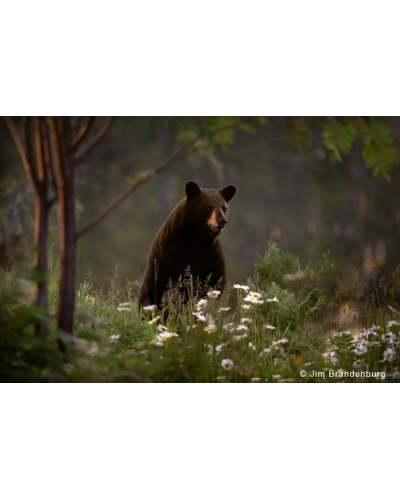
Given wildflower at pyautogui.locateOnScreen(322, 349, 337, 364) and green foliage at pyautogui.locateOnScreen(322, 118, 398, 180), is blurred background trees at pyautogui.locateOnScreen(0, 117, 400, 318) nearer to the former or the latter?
green foliage at pyautogui.locateOnScreen(322, 118, 398, 180)

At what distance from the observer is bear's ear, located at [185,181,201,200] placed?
629 cm

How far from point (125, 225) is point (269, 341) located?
6.60 feet

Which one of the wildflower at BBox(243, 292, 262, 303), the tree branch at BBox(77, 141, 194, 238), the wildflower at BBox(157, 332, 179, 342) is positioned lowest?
the wildflower at BBox(157, 332, 179, 342)

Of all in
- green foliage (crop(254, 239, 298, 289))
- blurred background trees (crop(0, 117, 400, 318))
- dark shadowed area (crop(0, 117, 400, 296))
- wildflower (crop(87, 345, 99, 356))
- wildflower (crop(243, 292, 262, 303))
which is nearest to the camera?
wildflower (crop(87, 345, 99, 356))

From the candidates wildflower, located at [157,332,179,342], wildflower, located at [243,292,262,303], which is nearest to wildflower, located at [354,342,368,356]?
wildflower, located at [243,292,262,303]

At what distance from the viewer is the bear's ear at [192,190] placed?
6.29m

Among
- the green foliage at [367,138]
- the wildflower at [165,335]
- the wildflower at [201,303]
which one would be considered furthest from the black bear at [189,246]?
the green foliage at [367,138]

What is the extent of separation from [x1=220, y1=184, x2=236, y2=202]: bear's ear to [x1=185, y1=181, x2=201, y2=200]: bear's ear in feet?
0.81

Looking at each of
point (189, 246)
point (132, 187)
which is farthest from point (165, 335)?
point (132, 187)

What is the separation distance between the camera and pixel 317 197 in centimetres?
596

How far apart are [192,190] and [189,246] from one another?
59 centimetres

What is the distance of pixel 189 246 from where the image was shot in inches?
256

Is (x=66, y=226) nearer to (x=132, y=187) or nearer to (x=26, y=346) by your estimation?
(x=132, y=187)
